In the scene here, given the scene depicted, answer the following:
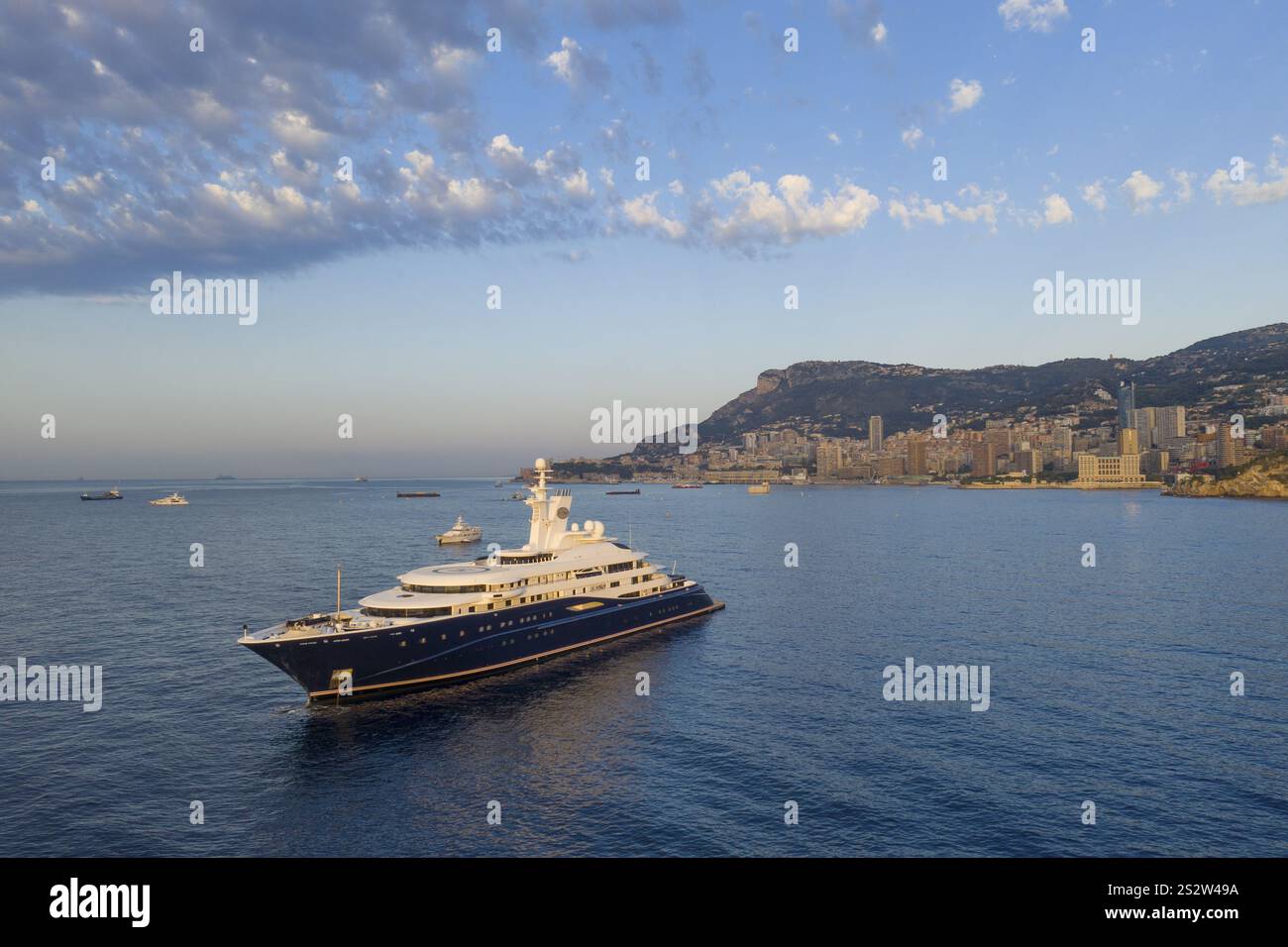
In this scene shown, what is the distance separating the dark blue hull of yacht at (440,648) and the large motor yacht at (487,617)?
2.3 inches

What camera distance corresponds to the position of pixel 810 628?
5866 centimetres

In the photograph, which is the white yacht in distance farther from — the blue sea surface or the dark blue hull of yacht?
the dark blue hull of yacht

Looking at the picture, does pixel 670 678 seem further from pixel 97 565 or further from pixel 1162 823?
pixel 97 565

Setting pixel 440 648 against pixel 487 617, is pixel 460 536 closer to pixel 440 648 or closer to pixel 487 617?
pixel 487 617

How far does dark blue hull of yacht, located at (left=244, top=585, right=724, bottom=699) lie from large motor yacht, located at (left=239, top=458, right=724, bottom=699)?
58 mm

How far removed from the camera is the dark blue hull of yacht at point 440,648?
40.3 meters

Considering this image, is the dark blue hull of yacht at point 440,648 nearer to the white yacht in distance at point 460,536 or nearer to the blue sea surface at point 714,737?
the blue sea surface at point 714,737

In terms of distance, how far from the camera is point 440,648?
44000 millimetres

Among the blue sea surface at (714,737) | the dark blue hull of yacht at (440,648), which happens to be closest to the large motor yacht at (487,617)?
the dark blue hull of yacht at (440,648)

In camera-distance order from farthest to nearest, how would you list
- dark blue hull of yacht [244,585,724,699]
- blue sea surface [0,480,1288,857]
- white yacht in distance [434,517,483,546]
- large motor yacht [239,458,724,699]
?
white yacht in distance [434,517,483,546]
large motor yacht [239,458,724,699]
dark blue hull of yacht [244,585,724,699]
blue sea surface [0,480,1288,857]

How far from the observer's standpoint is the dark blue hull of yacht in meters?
40.3

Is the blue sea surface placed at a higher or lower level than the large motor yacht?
lower

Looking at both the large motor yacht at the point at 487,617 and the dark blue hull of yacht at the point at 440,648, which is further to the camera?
the large motor yacht at the point at 487,617

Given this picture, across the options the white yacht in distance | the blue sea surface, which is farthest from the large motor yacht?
the white yacht in distance
